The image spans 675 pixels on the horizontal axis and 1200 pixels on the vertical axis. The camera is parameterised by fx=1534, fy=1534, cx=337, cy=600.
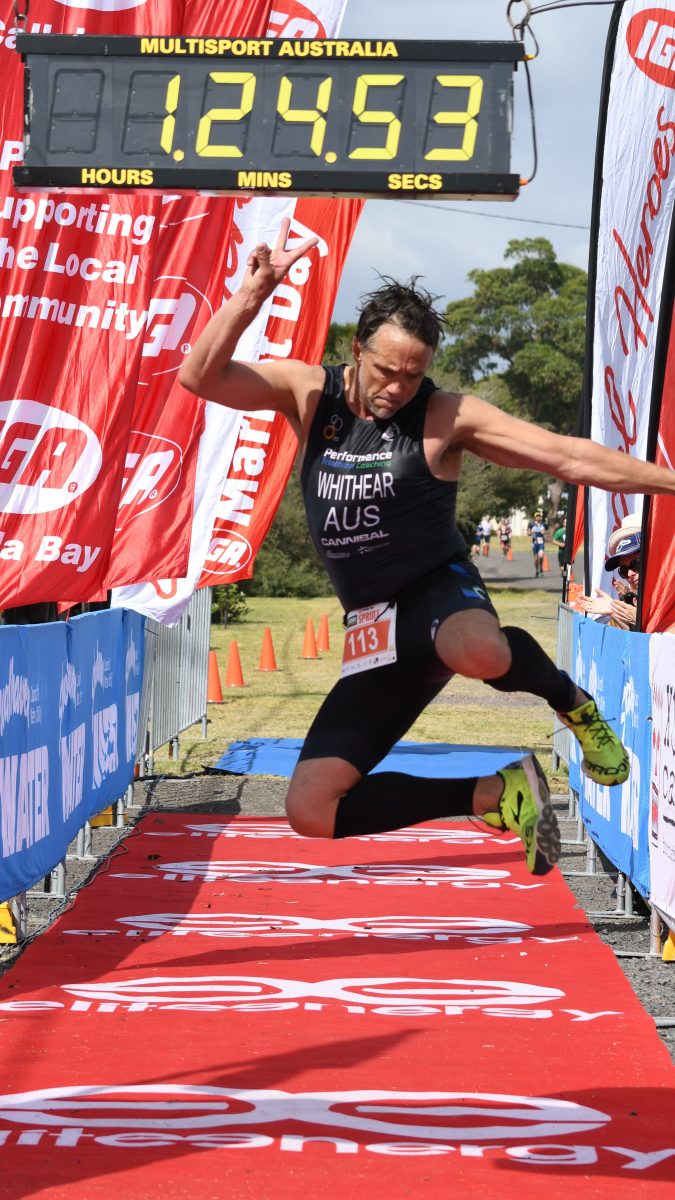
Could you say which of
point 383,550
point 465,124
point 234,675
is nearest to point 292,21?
point 465,124

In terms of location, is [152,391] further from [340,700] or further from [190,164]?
[340,700]

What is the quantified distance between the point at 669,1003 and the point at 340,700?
3.19 metres

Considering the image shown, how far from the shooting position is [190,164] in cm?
659

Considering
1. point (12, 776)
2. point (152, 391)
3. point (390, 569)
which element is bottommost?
point (12, 776)

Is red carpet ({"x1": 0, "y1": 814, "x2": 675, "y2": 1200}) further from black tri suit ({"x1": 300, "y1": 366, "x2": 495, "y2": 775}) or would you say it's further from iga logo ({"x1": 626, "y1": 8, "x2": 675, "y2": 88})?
iga logo ({"x1": 626, "y1": 8, "x2": 675, "y2": 88})

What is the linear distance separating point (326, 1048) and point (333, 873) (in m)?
4.32

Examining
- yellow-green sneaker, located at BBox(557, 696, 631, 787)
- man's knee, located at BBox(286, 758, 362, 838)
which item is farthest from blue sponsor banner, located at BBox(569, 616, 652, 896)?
man's knee, located at BBox(286, 758, 362, 838)

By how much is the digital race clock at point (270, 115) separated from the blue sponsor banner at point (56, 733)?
238 cm

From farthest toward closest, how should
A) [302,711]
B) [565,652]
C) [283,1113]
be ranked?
[302,711], [565,652], [283,1113]

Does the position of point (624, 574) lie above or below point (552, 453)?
below

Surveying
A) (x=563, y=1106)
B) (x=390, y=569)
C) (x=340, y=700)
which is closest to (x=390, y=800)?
(x=340, y=700)

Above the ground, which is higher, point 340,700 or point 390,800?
point 340,700

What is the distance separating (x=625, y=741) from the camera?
28.8ft

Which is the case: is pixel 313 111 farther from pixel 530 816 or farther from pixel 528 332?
pixel 528 332
